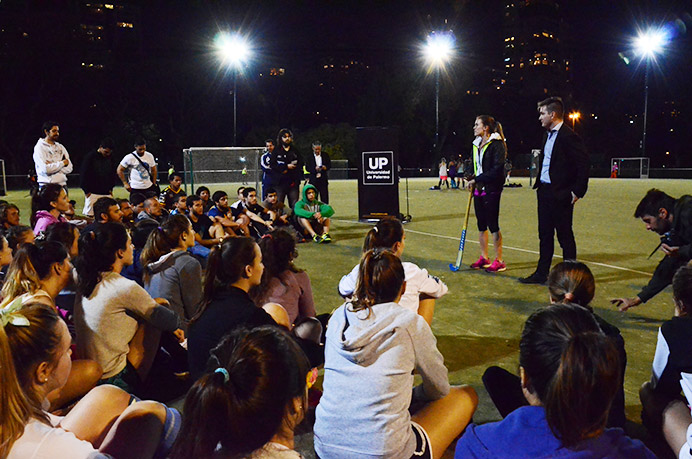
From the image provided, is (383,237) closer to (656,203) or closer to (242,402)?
(656,203)

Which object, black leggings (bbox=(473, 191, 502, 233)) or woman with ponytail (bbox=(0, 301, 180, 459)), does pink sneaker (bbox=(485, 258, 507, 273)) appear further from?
woman with ponytail (bbox=(0, 301, 180, 459))

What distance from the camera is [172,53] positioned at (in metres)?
50.7

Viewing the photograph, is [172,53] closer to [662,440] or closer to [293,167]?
[293,167]

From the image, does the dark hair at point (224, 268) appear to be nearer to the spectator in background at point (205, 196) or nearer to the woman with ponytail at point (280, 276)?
the woman with ponytail at point (280, 276)

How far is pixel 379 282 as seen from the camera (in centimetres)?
286

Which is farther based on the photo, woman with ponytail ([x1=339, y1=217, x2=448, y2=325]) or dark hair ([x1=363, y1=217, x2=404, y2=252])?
dark hair ([x1=363, y1=217, x2=404, y2=252])

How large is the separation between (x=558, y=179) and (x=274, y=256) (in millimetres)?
4069

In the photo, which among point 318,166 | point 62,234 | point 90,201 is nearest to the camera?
point 62,234

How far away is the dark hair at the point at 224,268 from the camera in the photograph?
3482 millimetres

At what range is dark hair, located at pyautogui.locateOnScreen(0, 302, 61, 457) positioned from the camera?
5.93 feet

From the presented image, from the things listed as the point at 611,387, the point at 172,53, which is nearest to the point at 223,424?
the point at 611,387

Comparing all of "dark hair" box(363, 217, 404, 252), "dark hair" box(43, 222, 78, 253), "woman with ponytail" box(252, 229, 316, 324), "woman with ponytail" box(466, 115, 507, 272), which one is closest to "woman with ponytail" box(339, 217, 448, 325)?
"dark hair" box(363, 217, 404, 252)

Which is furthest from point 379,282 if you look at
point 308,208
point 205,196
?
point 308,208

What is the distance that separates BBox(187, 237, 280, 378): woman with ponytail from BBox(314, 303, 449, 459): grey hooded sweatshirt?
0.70 metres
